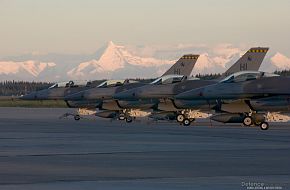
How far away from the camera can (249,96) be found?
127 feet

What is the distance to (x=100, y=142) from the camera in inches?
1030

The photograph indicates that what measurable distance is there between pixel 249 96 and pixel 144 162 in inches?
806

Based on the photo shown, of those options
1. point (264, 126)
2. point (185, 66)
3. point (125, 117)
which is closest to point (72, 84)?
point (125, 117)

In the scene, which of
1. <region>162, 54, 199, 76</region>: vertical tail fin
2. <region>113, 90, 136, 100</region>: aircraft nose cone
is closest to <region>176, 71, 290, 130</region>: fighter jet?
<region>113, 90, 136, 100</region>: aircraft nose cone

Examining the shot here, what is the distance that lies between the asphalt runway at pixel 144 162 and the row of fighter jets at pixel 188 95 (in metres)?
9.17

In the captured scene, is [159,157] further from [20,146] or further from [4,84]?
[4,84]

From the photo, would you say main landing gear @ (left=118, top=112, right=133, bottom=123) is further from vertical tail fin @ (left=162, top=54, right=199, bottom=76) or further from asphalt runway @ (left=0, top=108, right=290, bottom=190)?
asphalt runway @ (left=0, top=108, right=290, bottom=190)

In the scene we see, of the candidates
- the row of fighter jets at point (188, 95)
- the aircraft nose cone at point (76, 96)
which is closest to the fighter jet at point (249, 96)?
the row of fighter jets at point (188, 95)

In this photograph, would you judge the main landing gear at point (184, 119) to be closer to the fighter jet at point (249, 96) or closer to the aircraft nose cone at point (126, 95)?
the fighter jet at point (249, 96)

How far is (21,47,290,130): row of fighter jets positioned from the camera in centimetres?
3831

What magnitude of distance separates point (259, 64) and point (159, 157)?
29118mm

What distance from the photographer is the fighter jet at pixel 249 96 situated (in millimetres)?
37875

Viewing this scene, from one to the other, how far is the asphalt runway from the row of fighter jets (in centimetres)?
917

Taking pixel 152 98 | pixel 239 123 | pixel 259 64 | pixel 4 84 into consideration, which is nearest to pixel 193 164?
pixel 239 123
